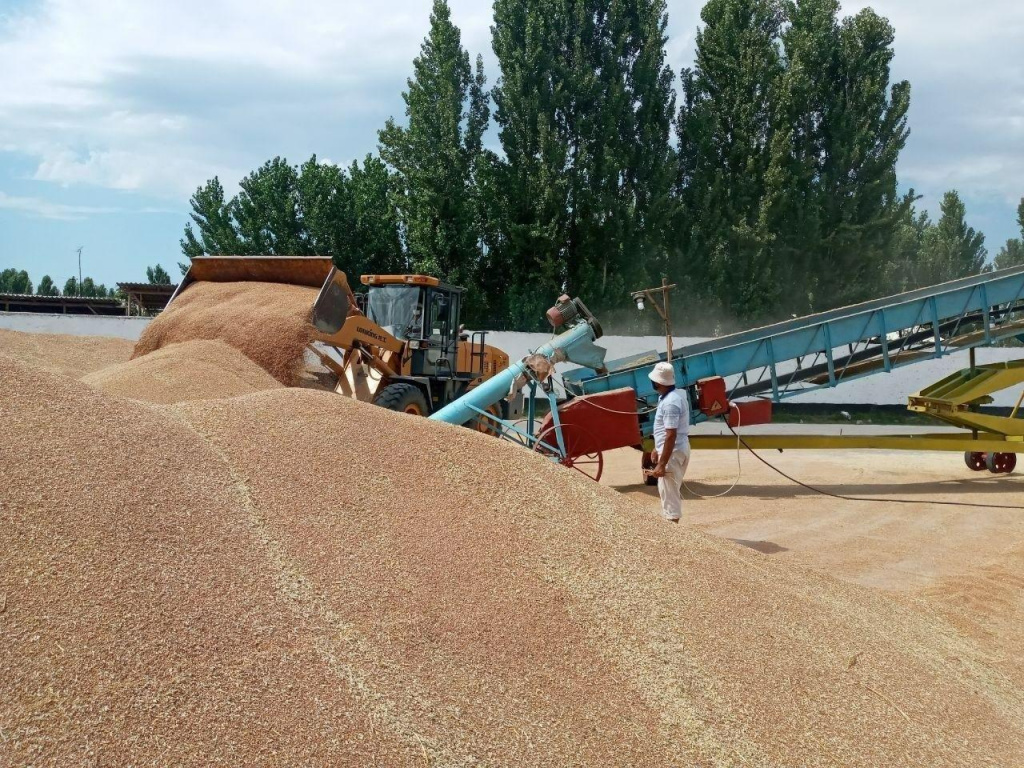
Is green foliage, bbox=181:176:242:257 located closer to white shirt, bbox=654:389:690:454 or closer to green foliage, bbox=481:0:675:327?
green foliage, bbox=481:0:675:327

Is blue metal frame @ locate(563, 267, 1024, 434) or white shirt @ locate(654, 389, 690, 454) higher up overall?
blue metal frame @ locate(563, 267, 1024, 434)

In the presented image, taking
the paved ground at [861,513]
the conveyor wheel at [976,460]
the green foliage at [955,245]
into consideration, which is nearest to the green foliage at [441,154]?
the paved ground at [861,513]

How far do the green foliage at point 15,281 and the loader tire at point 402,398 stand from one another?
58.2 metres

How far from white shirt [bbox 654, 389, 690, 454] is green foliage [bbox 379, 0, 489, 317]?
19440 millimetres

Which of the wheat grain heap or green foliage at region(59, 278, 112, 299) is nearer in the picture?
the wheat grain heap

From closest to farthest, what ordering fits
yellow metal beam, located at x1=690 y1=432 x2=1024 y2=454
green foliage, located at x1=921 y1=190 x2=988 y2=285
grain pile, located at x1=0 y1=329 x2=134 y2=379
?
grain pile, located at x1=0 y1=329 x2=134 y2=379
yellow metal beam, located at x1=690 y1=432 x2=1024 y2=454
green foliage, located at x1=921 y1=190 x2=988 y2=285

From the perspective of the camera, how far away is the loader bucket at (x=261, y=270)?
11352mm

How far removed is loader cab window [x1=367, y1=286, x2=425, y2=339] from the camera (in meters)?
12.1

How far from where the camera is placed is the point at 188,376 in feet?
29.3

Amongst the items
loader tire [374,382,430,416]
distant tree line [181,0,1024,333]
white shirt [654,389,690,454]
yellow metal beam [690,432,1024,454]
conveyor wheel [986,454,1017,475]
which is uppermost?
distant tree line [181,0,1024,333]

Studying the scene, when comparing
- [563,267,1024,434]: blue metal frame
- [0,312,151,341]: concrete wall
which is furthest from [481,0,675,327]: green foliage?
[563,267,1024,434]: blue metal frame

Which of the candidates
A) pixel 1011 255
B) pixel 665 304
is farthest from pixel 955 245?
pixel 665 304

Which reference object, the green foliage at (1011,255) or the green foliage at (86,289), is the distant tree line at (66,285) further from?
the green foliage at (1011,255)

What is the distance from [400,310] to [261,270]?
6.06 ft
